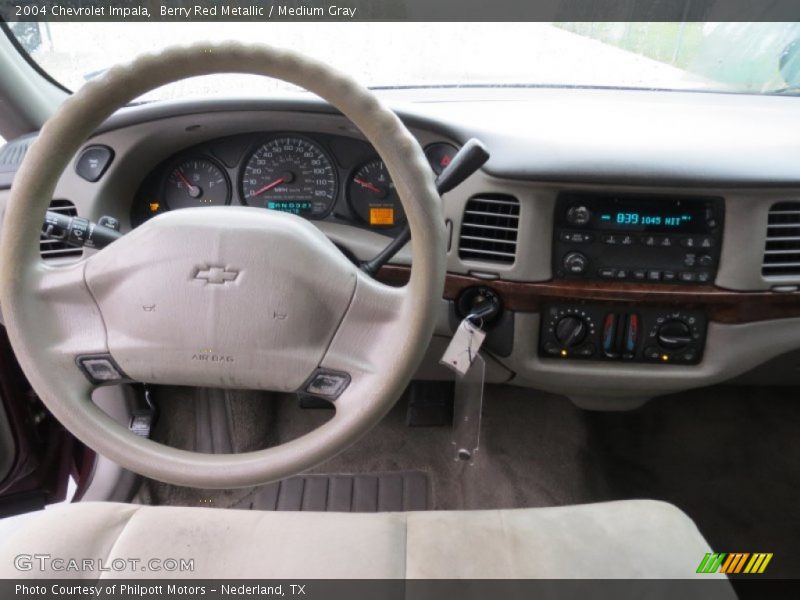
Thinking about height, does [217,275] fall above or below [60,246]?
above

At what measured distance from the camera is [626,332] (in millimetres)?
1424

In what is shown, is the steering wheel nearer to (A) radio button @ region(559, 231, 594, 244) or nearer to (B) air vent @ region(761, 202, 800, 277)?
(A) radio button @ region(559, 231, 594, 244)

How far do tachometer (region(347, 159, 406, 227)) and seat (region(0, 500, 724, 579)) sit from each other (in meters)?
0.69

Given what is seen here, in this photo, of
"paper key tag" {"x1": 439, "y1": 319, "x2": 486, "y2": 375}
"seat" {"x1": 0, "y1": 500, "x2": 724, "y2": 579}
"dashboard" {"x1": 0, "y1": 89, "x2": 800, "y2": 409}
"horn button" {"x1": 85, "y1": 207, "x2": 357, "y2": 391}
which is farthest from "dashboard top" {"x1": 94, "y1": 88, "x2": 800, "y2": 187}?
"seat" {"x1": 0, "y1": 500, "x2": 724, "y2": 579}

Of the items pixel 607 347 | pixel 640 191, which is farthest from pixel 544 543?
pixel 640 191

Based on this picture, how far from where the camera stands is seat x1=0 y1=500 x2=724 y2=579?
3.35 ft

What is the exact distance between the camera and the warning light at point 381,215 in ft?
4.81

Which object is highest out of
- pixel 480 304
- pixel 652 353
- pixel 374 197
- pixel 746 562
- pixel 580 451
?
pixel 374 197

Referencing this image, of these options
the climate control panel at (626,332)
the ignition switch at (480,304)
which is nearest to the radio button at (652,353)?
the climate control panel at (626,332)

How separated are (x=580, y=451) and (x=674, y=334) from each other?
70cm

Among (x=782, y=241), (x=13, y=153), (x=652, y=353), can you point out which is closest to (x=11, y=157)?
(x=13, y=153)

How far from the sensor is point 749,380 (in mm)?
1780
